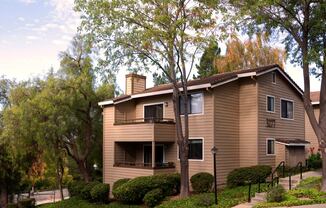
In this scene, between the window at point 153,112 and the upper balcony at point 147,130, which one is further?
the window at point 153,112

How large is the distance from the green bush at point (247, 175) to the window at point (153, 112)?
21.4 ft

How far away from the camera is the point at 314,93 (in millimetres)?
36750

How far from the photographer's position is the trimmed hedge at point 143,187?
74.5ft

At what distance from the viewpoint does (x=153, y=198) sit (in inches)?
854

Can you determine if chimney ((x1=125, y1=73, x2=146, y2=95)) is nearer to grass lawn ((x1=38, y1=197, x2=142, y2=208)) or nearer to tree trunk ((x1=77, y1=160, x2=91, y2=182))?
tree trunk ((x1=77, y1=160, x2=91, y2=182))

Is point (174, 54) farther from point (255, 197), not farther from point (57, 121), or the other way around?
point (57, 121)

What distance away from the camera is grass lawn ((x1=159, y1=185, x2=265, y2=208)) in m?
18.5

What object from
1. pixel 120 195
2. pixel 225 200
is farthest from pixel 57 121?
pixel 225 200

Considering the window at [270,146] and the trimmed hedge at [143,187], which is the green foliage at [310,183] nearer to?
the window at [270,146]

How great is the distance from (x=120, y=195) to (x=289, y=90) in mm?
14512

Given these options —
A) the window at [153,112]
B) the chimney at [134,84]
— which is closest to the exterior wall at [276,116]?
the window at [153,112]

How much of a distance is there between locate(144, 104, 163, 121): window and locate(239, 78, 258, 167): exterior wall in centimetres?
556

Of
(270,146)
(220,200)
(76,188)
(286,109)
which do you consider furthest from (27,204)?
(286,109)

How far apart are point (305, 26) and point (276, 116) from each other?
28.9 feet
